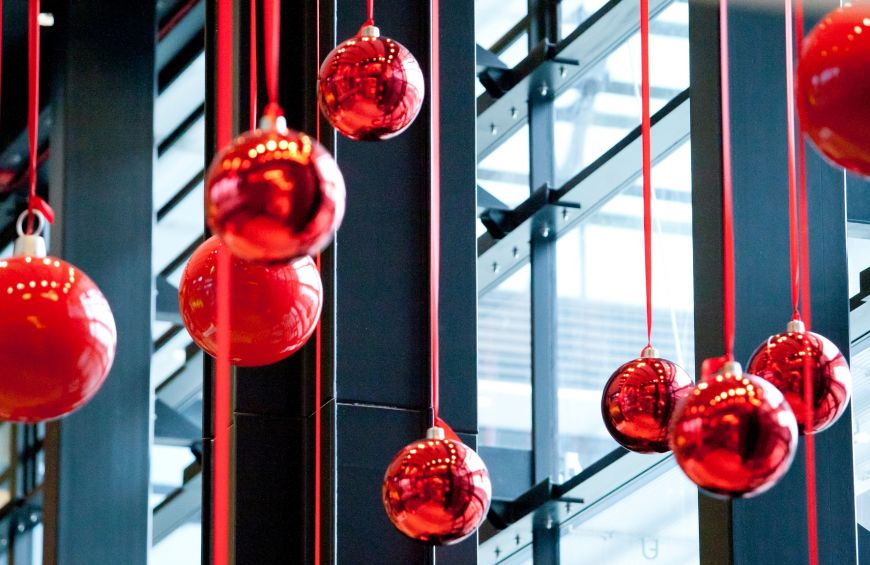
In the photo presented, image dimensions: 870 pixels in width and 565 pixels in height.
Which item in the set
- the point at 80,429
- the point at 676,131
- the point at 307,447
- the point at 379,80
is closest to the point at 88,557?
the point at 80,429

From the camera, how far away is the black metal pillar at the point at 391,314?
5289mm

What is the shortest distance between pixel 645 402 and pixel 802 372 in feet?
0.97

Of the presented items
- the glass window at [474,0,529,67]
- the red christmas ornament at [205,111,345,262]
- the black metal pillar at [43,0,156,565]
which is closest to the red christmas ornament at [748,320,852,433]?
the red christmas ornament at [205,111,345,262]

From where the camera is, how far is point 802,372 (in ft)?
9.59

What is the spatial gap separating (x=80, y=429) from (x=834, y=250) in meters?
4.01

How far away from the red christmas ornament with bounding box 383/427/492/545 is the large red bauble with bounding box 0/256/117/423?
652 mm

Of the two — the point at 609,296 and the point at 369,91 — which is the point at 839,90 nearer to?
the point at 369,91

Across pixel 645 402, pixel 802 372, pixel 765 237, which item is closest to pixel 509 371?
pixel 765 237

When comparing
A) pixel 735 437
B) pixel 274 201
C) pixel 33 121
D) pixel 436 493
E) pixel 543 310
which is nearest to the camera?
pixel 274 201

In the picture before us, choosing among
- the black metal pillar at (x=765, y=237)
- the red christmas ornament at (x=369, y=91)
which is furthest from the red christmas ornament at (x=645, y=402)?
the black metal pillar at (x=765, y=237)

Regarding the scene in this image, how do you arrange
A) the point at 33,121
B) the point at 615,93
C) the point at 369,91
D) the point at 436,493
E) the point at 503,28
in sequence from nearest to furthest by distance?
the point at 33,121 → the point at 436,493 → the point at 369,91 → the point at 615,93 → the point at 503,28

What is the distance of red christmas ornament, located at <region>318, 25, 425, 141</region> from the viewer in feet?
9.78

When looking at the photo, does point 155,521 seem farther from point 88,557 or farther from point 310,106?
point 310,106

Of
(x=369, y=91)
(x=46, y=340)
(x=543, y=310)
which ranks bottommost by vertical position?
(x=46, y=340)
